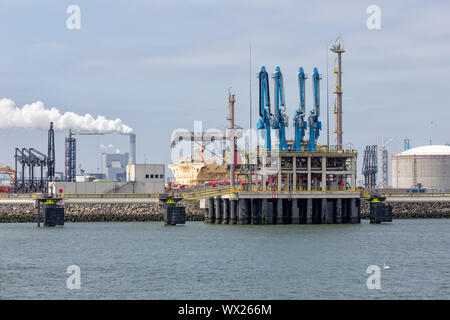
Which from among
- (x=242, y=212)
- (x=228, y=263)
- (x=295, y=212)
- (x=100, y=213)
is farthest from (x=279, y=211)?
(x=228, y=263)

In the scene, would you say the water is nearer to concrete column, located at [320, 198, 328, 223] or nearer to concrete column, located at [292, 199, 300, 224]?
concrete column, located at [292, 199, 300, 224]

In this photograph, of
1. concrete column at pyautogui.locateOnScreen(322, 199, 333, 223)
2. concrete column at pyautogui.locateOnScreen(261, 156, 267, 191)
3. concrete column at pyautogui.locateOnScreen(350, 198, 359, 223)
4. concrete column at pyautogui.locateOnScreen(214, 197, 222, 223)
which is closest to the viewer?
concrete column at pyautogui.locateOnScreen(322, 199, 333, 223)

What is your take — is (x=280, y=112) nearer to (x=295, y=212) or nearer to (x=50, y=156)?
(x=295, y=212)

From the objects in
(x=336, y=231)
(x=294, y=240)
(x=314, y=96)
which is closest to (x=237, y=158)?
(x=314, y=96)

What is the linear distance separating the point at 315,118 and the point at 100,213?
36484mm

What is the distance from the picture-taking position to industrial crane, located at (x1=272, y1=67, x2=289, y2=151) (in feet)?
371

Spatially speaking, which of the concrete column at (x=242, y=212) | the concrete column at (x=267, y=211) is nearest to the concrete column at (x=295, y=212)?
the concrete column at (x=267, y=211)

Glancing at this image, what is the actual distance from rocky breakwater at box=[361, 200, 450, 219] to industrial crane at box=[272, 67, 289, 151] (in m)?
33.3

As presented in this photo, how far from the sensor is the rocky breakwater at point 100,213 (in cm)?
13000

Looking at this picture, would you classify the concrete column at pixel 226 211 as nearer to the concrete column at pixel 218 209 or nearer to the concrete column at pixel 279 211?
the concrete column at pixel 218 209

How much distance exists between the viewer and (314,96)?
388 feet

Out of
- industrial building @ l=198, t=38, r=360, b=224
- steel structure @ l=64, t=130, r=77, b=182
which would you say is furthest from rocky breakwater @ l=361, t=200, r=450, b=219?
steel structure @ l=64, t=130, r=77, b=182

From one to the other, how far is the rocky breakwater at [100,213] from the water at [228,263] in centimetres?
2910

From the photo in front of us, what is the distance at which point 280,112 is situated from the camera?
11544cm
